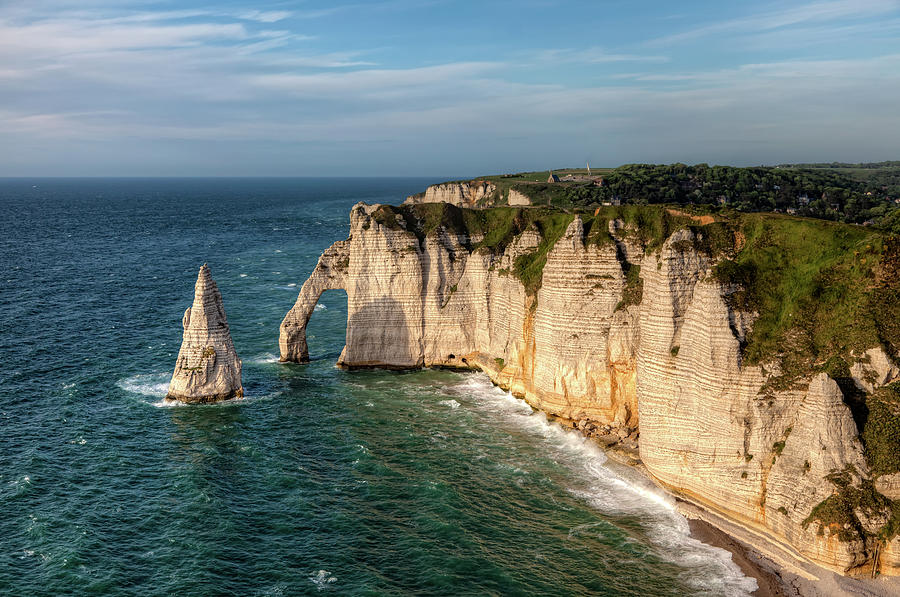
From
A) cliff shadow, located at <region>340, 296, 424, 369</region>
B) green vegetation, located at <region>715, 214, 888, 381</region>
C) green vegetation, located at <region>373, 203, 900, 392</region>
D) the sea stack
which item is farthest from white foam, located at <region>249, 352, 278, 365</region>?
green vegetation, located at <region>715, 214, 888, 381</region>

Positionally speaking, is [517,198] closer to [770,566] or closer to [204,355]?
[204,355]

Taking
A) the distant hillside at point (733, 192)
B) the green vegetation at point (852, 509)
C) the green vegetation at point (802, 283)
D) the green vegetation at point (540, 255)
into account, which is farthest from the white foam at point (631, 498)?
the distant hillside at point (733, 192)

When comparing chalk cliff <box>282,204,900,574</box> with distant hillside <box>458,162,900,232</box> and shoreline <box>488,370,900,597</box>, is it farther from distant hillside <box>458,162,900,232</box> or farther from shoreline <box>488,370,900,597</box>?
distant hillside <box>458,162,900,232</box>

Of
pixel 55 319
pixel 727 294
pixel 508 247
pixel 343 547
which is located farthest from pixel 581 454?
pixel 55 319

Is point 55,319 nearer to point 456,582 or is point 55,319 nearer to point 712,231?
point 456,582

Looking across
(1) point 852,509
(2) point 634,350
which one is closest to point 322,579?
(1) point 852,509

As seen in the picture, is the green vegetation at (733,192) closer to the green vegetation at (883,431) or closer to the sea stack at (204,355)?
the green vegetation at (883,431)
